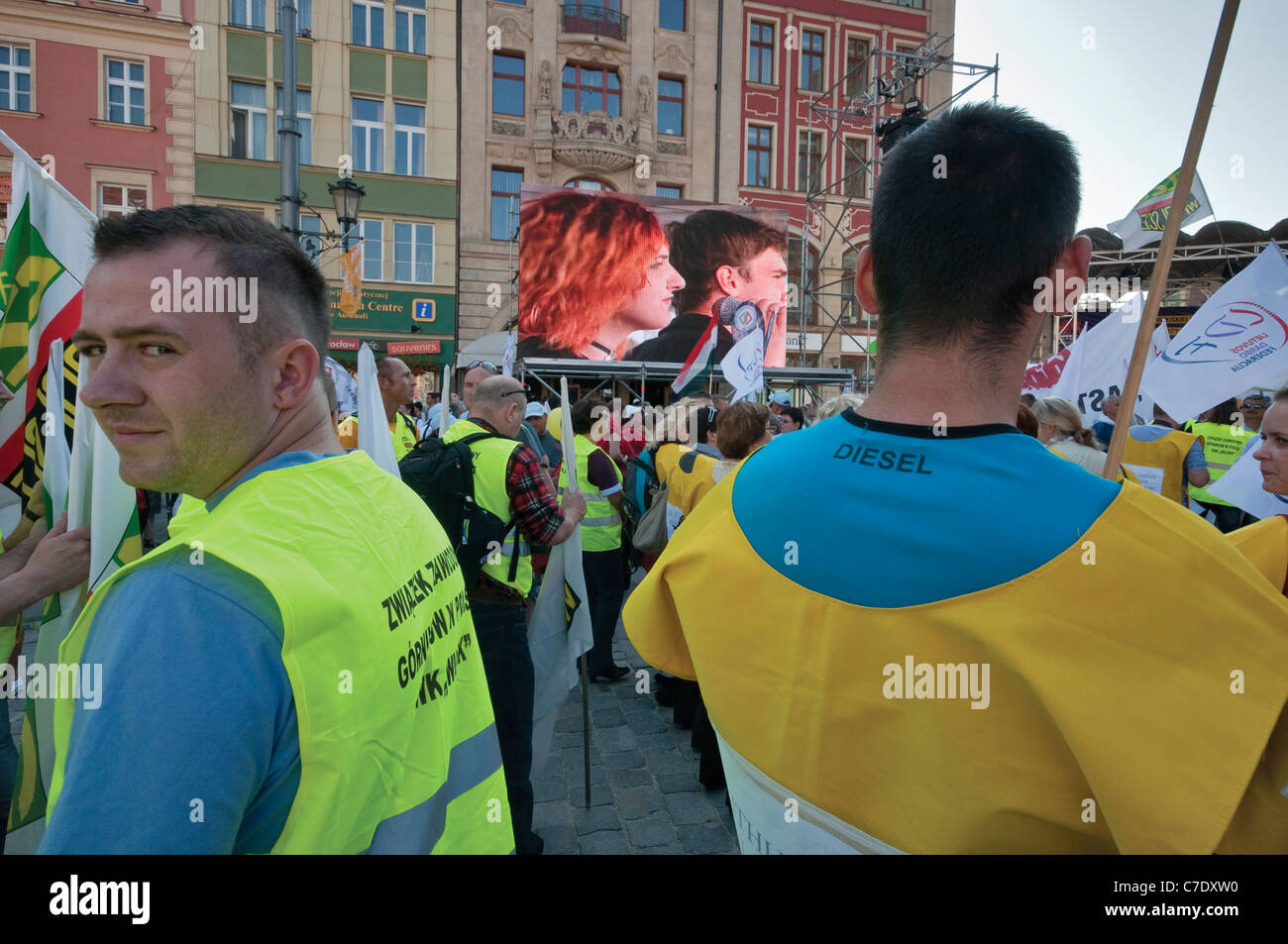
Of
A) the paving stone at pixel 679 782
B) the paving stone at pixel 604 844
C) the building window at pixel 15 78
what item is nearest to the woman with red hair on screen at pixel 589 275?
the building window at pixel 15 78

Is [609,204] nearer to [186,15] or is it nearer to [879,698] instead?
[186,15]

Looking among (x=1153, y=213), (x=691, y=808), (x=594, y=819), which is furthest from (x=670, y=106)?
(x=594, y=819)

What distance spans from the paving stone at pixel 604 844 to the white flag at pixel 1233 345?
3.81 m

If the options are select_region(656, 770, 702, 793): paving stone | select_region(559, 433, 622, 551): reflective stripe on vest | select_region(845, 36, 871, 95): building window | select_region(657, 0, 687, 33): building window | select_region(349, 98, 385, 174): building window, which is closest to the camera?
select_region(656, 770, 702, 793): paving stone

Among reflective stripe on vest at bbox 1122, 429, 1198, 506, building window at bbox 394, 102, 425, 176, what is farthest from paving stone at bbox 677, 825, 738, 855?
building window at bbox 394, 102, 425, 176

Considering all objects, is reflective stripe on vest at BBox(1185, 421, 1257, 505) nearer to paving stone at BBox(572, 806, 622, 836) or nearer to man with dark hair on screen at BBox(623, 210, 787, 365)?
paving stone at BBox(572, 806, 622, 836)

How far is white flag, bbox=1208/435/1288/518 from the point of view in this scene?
291 centimetres

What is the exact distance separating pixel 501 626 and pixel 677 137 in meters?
25.7

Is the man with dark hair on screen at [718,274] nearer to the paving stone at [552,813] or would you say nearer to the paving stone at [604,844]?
the paving stone at [552,813]

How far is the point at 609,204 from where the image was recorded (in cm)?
1933

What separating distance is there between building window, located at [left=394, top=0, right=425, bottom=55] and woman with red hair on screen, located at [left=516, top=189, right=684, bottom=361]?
29.2 feet

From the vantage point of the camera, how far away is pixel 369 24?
73.8 feet

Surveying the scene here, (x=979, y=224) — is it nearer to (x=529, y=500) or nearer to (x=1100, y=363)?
(x=529, y=500)

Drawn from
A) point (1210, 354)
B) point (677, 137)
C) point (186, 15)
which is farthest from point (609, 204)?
point (1210, 354)
